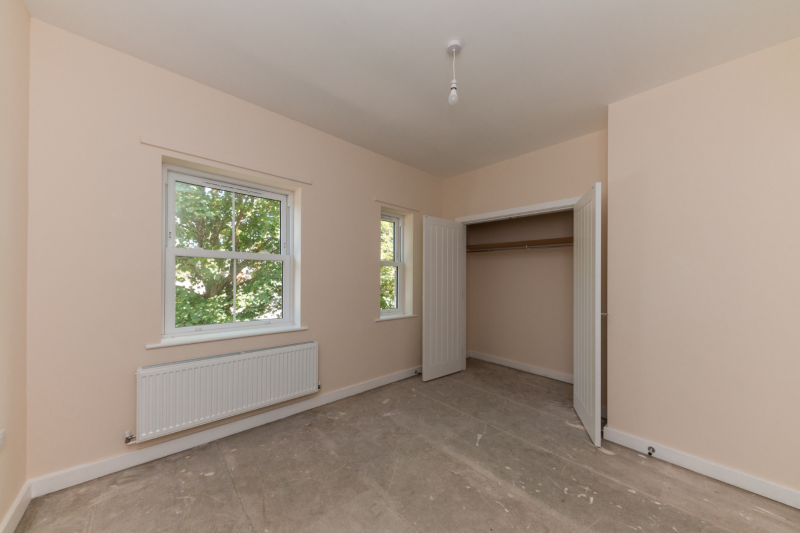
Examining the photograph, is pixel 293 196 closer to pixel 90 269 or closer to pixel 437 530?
pixel 90 269

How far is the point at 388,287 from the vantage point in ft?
13.1

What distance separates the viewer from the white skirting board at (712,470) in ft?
5.91

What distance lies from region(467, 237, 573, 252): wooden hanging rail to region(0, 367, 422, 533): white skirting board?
8.83 feet

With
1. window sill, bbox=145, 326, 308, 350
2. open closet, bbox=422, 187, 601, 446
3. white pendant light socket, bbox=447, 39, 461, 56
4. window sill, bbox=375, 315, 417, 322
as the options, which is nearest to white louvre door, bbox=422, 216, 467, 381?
open closet, bbox=422, 187, 601, 446

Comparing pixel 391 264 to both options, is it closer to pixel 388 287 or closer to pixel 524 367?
pixel 388 287

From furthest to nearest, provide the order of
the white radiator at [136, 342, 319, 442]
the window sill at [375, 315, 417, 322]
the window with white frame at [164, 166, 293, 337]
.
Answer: the window sill at [375, 315, 417, 322] < the window with white frame at [164, 166, 293, 337] < the white radiator at [136, 342, 319, 442]

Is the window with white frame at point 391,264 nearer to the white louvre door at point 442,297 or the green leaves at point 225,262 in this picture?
the white louvre door at point 442,297

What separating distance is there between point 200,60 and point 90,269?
5.15 ft

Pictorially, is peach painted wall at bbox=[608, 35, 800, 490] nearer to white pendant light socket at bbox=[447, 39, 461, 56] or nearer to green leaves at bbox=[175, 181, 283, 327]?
white pendant light socket at bbox=[447, 39, 461, 56]

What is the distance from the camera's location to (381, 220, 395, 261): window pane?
3.96 metres

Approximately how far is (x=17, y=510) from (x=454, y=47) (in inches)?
139

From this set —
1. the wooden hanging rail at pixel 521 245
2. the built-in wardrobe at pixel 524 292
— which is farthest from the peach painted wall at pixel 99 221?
the built-in wardrobe at pixel 524 292

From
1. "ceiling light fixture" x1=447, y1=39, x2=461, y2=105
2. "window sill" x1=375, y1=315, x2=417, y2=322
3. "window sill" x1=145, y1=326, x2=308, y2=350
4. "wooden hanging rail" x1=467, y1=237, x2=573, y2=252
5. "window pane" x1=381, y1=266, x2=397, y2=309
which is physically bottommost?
"window sill" x1=375, y1=315, x2=417, y2=322

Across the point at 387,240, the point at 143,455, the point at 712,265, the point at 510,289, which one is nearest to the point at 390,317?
the point at 387,240
